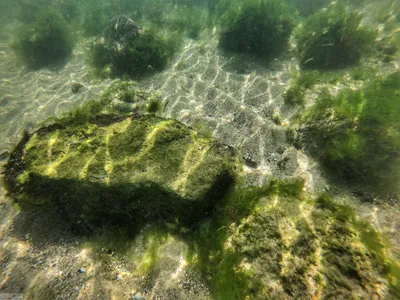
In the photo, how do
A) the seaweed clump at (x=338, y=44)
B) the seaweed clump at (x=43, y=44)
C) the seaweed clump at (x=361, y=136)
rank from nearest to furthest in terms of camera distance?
the seaweed clump at (x=361, y=136)
the seaweed clump at (x=338, y=44)
the seaweed clump at (x=43, y=44)

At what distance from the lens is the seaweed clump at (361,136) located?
368 centimetres

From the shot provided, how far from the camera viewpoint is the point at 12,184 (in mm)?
3277

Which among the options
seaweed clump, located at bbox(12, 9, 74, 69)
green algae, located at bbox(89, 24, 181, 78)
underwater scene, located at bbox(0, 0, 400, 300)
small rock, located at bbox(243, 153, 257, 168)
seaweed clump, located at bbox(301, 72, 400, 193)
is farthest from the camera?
seaweed clump, located at bbox(12, 9, 74, 69)

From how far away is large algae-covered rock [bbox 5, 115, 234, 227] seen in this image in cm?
297

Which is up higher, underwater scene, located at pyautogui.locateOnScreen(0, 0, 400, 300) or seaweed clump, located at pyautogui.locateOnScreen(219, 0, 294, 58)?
seaweed clump, located at pyautogui.locateOnScreen(219, 0, 294, 58)

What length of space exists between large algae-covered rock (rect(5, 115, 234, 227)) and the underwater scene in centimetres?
2

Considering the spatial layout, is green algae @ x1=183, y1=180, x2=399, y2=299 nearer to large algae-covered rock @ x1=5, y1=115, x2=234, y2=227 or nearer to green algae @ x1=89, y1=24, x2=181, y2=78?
large algae-covered rock @ x1=5, y1=115, x2=234, y2=227

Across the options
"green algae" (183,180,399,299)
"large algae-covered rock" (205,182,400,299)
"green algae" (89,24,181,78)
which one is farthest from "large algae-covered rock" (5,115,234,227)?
"green algae" (89,24,181,78)

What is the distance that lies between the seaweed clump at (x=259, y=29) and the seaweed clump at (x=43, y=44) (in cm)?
815

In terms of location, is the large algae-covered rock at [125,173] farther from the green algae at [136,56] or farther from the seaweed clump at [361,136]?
the green algae at [136,56]

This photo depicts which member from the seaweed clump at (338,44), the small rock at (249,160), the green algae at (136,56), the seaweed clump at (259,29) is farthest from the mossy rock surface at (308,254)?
the green algae at (136,56)

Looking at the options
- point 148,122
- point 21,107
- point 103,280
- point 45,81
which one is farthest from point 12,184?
point 45,81

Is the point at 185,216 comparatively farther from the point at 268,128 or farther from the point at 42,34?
the point at 42,34

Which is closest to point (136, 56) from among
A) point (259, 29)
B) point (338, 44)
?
point (259, 29)
